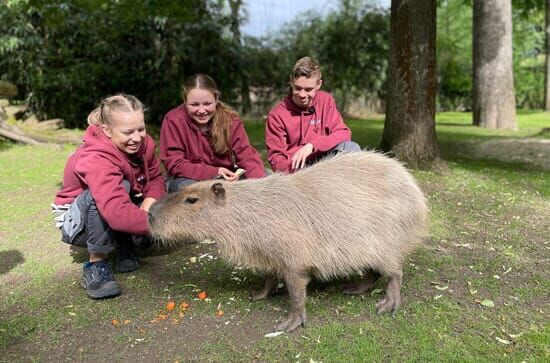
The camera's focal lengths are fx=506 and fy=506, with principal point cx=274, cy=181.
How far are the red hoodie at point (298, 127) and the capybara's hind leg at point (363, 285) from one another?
3.56 feet

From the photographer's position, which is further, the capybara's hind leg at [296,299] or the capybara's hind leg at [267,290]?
the capybara's hind leg at [267,290]

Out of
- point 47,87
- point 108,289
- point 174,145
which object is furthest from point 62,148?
point 108,289

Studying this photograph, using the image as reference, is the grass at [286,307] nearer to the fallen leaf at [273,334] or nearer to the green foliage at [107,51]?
the fallen leaf at [273,334]

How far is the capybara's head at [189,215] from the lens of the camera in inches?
100

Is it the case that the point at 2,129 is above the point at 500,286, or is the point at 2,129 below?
above

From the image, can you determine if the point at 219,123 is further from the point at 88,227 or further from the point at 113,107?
the point at 88,227

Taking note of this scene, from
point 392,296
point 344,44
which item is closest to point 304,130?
point 392,296

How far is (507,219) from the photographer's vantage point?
4020 millimetres

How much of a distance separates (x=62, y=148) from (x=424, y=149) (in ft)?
18.5

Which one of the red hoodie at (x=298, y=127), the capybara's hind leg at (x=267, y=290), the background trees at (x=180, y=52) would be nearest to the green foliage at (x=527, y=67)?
the background trees at (x=180, y=52)

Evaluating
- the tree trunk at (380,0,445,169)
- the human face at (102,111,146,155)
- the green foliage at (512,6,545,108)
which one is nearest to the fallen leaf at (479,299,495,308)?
the human face at (102,111,146,155)

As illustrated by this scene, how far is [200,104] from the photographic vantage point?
3393mm

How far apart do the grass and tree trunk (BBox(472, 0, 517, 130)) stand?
6.70 m

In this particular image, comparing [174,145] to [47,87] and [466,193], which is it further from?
[47,87]
